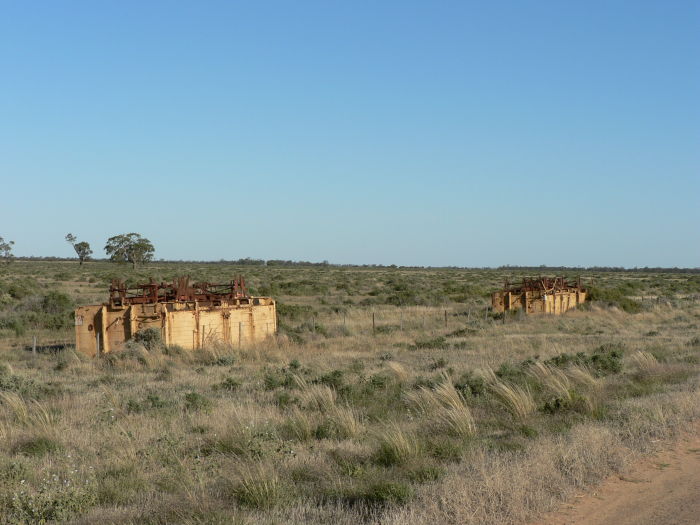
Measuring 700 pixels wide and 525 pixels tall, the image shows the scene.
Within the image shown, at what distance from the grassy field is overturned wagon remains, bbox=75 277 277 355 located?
31.6 inches

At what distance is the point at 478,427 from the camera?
10812mm

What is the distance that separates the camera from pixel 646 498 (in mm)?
7477

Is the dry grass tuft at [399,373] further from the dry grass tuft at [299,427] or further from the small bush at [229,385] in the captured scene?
the dry grass tuft at [299,427]

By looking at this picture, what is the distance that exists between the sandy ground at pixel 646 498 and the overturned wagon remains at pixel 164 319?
14.3m

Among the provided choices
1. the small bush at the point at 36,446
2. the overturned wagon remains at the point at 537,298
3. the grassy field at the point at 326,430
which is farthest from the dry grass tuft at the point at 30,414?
the overturned wagon remains at the point at 537,298

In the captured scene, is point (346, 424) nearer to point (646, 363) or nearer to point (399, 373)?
point (399, 373)

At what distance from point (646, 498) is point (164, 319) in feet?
49.7

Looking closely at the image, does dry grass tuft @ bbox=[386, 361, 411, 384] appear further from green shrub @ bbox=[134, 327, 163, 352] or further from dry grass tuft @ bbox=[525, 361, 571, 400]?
green shrub @ bbox=[134, 327, 163, 352]

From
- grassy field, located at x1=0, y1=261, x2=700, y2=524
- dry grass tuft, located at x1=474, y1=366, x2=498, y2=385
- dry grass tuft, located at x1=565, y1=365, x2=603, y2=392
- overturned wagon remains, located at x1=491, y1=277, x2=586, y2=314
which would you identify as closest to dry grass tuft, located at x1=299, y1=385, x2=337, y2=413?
grassy field, located at x1=0, y1=261, x2=700, y2=524

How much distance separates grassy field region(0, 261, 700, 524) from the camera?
715cm

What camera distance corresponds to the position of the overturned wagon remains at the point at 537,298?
109 feet

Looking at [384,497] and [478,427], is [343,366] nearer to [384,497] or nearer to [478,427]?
[478,427]

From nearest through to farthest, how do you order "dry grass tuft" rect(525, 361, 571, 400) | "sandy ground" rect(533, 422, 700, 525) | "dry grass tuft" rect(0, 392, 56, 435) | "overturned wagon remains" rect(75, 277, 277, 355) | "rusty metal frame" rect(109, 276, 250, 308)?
"sandy ground" rect(533, 422, 700, 525), "dry grass tuft" rect(0, 392, 56, 435), "dry grass tuft" rect(525, 361, 571, 400), "overturned wagon remains" rect(75, 277, 277, 355), "rusty metal frame" rect(109, 276, 250, 308)

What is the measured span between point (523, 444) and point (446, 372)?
21.9 ft
